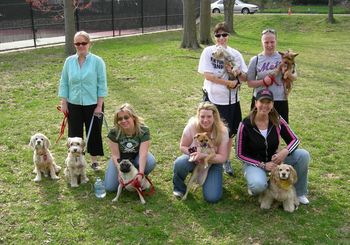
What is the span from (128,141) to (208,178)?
99 cm

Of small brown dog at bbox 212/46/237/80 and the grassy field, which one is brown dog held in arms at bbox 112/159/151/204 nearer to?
the grassy field

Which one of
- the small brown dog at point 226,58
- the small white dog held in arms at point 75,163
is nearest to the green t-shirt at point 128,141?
the small white dog held in arms at point 75,163

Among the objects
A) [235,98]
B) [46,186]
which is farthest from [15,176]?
[235,98]

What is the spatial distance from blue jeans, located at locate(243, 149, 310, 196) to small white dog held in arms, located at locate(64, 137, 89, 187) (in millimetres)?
1895

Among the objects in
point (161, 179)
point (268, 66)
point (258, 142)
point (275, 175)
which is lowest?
point (161, 179)

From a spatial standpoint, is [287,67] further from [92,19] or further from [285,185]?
[92,19]

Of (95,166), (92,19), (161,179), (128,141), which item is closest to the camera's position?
(128,141)

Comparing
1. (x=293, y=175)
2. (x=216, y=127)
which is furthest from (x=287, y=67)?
(x=293, y=175)

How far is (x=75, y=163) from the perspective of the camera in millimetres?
5027

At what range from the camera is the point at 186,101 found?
29.6ft

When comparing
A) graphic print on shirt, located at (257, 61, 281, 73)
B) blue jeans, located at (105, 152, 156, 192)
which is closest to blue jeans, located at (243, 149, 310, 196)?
graphic print on shirt, located at (257, 61, 281, 73)

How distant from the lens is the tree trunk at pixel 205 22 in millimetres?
17016

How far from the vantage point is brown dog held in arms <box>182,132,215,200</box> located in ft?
15.1

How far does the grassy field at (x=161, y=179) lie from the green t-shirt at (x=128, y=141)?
1.51 feet
